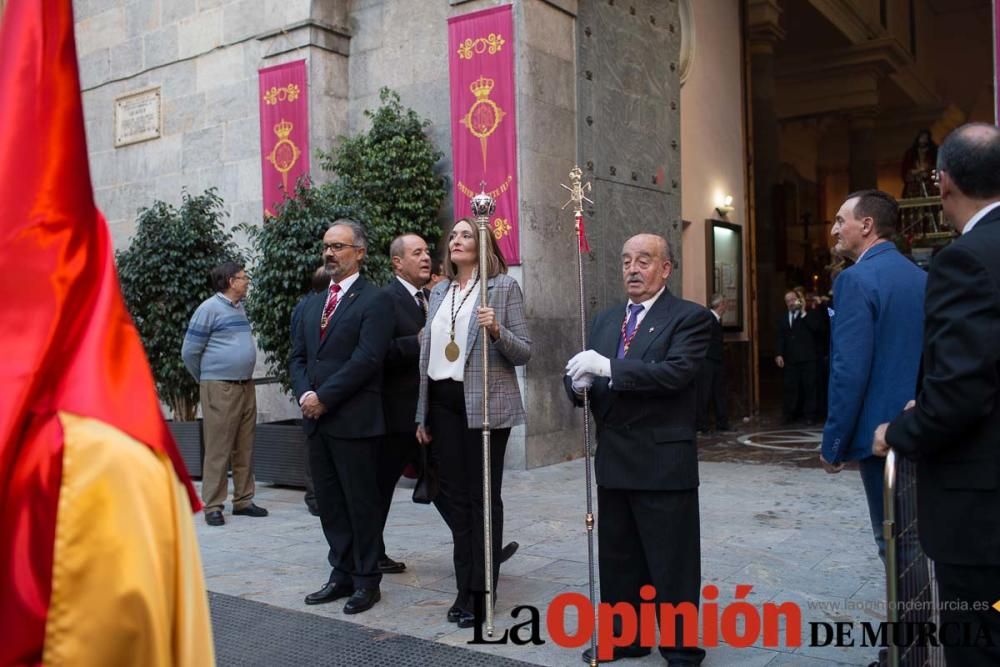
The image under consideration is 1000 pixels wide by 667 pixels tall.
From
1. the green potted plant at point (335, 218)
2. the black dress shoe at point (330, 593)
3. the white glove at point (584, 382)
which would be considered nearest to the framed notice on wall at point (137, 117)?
the green potted plant at point (335, 218)

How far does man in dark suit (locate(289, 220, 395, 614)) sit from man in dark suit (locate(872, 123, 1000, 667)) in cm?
276

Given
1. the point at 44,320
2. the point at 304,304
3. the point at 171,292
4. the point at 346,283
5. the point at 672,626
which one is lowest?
the point at 672,626

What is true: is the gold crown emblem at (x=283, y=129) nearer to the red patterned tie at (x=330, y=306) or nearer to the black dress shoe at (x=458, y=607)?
Result: the red patterned tie at (x=330, y=306)

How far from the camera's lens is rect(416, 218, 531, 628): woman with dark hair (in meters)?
4.29

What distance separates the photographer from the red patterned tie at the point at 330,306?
4758 millimetres

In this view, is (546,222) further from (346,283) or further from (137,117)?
(137,117)

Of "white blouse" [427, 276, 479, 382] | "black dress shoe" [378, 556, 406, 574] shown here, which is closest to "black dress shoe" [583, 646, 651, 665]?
"white blouse" [427, 276, 479, 382]

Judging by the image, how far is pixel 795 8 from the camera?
1680 cm

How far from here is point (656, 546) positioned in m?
3.61

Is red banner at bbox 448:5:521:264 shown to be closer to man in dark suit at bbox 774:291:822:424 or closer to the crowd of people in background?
the crowd of people in background

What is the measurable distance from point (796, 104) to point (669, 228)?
11.8 m

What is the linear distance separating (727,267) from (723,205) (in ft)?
2.93

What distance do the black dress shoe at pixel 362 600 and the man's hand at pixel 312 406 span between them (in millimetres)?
916

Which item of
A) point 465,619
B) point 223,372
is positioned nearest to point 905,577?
point 465,619
